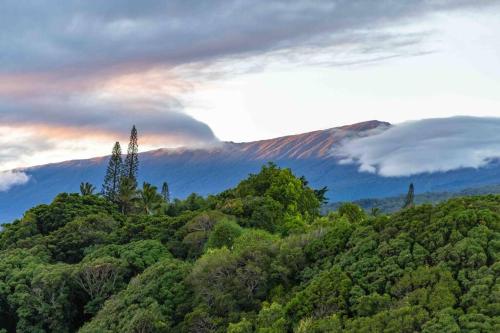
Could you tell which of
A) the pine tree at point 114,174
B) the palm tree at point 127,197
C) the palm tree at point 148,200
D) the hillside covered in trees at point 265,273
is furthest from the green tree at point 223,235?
the pine tree at point 114,174

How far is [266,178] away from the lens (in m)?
62.6

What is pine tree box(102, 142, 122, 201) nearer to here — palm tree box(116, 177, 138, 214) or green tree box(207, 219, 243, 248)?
palm tree box(116, 177, 138, 214)

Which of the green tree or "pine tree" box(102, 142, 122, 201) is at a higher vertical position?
"pine tree" box(102, 142, 122, 201)

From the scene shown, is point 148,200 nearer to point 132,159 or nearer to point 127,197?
point 127,197

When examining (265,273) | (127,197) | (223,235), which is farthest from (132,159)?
(265,273)

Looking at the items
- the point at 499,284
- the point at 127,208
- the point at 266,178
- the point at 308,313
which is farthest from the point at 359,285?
the point at 127,208

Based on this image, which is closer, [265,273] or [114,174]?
[265,273]

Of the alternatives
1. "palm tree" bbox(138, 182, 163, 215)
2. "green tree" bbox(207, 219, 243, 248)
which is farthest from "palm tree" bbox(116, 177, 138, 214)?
"green tree" bbox(207, 219, 243, 248)

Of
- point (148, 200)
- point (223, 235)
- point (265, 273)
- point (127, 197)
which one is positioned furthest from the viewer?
point (148, 200)

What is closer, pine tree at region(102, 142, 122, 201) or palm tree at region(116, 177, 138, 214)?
palm tree at region(116, 177, 138, 214)

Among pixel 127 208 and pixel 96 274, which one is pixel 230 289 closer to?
pixel 96 274

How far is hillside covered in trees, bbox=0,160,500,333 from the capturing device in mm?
28141

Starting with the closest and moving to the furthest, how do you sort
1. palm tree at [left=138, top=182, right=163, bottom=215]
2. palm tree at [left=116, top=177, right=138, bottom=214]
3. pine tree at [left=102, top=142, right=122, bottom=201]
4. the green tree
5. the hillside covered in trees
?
the hillside covered in trees
the green tree
palm tree at [left=116, top=177, right=138, bottom=214]
palm tree at [left=138, top=182, right=163, bottom=215]
pine tree at [left=102, top=142, right=122, bottom=201]

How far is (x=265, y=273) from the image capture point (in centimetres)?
3638
